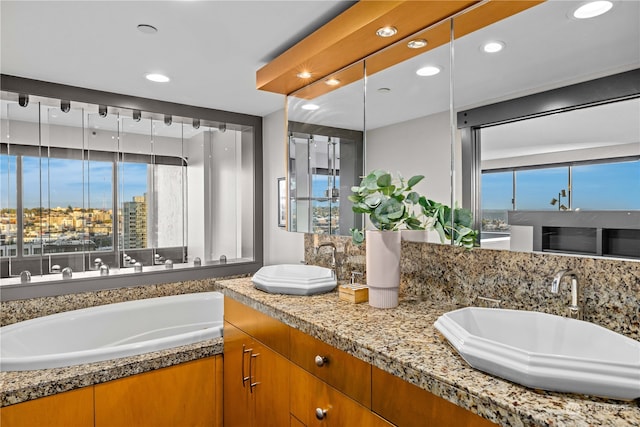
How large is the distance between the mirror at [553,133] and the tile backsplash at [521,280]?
5cm

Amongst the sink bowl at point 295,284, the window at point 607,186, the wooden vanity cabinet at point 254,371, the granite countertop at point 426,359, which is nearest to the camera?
the granite countertop at point 426,359

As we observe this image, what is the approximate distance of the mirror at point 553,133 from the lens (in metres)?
1.07

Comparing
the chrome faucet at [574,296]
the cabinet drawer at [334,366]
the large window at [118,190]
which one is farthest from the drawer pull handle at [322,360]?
the large window at [118,190]

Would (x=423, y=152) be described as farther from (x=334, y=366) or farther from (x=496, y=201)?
(x=334, y=366)

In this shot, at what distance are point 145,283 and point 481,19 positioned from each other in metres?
3.00

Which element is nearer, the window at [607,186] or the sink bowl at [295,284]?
the window at [607,186]

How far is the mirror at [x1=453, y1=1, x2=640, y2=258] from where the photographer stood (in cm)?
107

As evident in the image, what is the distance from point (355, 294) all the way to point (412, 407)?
699mm

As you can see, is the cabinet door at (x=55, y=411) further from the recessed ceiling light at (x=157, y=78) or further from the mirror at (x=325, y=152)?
the recessed ceiling light at (x=157, y=78)

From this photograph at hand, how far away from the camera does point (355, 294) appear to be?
5.47 ft

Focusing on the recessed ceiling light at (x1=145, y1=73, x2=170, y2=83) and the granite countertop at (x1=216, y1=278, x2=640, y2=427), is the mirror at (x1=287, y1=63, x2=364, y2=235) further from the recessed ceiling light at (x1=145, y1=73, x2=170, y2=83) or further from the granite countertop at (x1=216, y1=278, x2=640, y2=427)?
the recessed ceiling light at (x1=145, y1=73, x2=170, y2=83)

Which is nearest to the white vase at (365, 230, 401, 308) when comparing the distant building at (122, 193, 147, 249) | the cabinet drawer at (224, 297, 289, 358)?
the cabinet drawer at (224, 297, 289, 358)

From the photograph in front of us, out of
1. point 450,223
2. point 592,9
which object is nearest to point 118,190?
point 450,223

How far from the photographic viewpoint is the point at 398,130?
1737 mm
